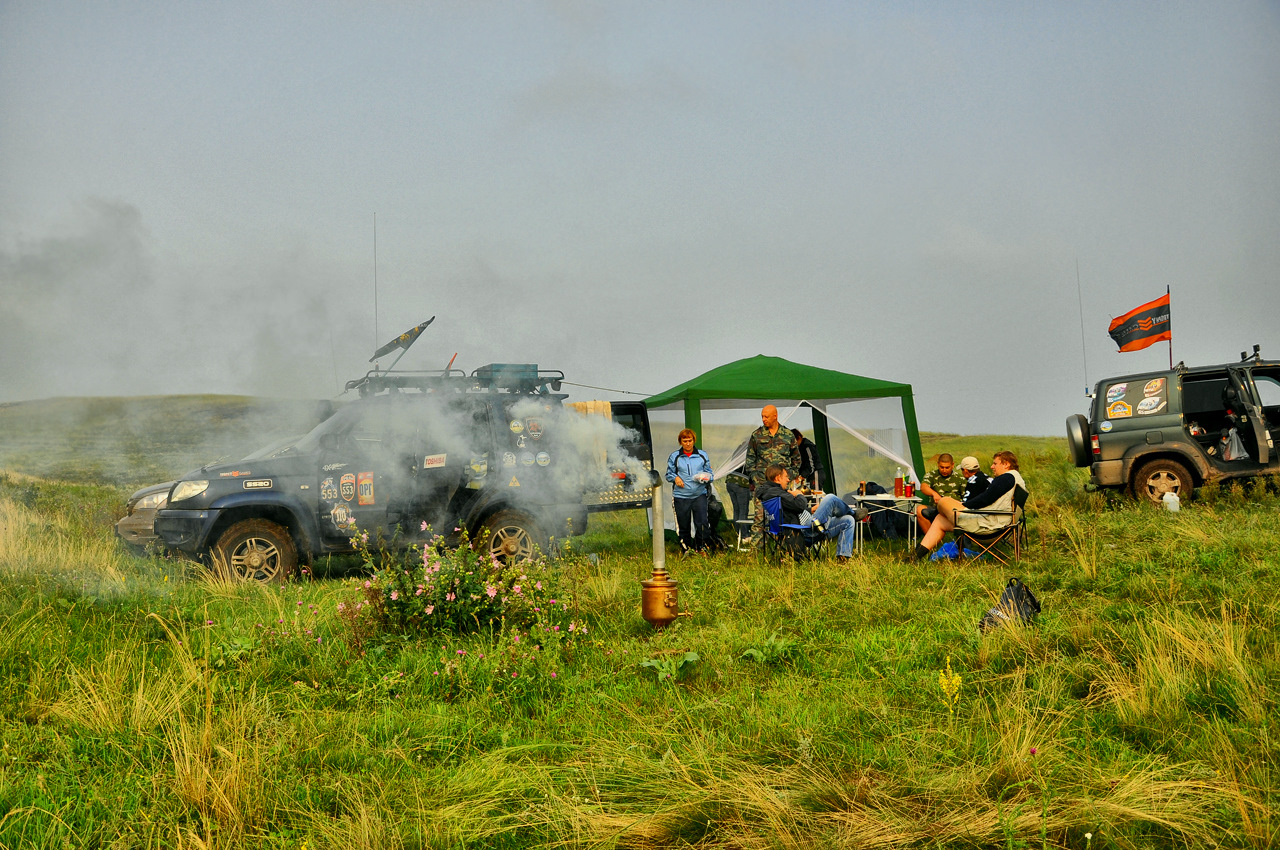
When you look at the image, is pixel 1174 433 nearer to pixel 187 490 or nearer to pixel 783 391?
pixel 783 391

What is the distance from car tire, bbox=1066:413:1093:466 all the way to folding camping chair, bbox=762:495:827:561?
5.04 meters

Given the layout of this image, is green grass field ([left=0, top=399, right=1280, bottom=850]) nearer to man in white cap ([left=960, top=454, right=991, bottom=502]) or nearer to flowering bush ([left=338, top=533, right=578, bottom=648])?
flowering bush ([left=338, top=533, right=578, bottom=648])

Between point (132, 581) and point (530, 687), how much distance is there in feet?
12.1

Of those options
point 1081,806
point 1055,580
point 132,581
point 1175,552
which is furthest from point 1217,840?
point 132,581

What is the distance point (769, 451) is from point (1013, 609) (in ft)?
→ 14.2

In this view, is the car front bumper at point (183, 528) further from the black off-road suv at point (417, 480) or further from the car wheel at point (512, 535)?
the car wheel at point (512, 535)

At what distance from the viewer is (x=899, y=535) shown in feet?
33.1

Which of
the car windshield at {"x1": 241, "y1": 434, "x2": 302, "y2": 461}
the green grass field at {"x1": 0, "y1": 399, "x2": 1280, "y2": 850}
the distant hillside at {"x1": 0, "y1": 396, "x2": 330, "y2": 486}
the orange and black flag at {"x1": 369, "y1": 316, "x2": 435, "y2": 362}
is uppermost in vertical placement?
the orange and black flag at {"x1": 369, "y1": 316, "x2": 435, "y2": 362}

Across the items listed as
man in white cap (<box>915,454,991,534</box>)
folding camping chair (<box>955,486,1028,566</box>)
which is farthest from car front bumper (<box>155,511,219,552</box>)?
folding camping chair (<box>955,486,1028,566</box>)

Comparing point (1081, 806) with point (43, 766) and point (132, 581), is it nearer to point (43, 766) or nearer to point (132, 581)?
point (43, 766)

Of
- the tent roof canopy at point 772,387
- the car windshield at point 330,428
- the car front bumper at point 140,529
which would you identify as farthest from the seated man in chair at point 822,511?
the car front bumper at point 140,529

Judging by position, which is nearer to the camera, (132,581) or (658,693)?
(658,693)

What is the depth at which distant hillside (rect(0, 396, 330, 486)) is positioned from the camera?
7.65m

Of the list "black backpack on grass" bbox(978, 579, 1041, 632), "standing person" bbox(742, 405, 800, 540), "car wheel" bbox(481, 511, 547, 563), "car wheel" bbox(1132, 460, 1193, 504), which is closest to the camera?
"black backpack on grass" bbox(978, 579, 1041, 632)
